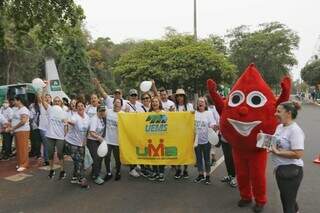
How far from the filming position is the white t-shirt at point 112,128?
354 inches

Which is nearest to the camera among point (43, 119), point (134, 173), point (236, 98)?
point (236, 98)

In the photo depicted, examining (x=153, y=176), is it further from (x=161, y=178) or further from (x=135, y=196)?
(x=135, y=196)

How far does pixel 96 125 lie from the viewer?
28.5ft

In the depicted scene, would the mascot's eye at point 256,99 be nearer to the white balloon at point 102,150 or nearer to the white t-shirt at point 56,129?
the white balloon at point 102,150

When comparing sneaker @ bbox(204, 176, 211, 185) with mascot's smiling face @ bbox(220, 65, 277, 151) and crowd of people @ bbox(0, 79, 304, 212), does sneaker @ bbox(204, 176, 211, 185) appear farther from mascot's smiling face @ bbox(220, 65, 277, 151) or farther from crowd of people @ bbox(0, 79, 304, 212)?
mascot's smiling face @ bbox(220, 65, 277, 151)

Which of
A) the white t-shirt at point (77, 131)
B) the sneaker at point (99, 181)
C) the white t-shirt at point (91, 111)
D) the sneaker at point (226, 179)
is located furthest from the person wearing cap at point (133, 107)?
the sneaker at point (226, 179)

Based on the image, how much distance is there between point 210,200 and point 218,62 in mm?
16540

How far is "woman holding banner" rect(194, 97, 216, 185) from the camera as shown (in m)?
8.72

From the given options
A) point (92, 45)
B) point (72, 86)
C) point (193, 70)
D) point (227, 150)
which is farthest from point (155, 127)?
point (92, 45)

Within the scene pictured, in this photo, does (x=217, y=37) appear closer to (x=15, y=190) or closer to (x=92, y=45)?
(x=92, y=45)

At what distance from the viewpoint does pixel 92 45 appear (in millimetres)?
56000

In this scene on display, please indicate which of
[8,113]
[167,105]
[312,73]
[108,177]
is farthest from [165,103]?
[312,73]

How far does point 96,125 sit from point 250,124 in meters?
3.11

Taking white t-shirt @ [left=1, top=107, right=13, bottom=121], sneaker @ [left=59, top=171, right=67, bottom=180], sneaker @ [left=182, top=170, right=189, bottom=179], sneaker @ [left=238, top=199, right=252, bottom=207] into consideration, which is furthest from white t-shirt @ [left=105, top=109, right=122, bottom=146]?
white t-shirt @ [left=1, top=107, right=13, bottom=121]
